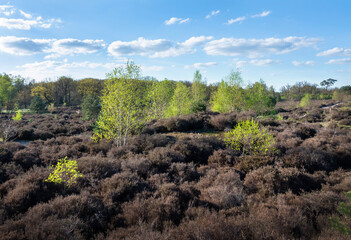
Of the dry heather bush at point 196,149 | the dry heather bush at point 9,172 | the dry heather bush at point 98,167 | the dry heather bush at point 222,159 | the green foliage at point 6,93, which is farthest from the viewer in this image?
the green foliage at point 6,93

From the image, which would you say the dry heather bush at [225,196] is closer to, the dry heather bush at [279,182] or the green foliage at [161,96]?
the dry heather bush at [279,182]

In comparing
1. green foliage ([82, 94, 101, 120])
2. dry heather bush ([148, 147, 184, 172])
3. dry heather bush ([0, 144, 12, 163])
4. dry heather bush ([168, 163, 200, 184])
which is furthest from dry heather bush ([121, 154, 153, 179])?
green foliage ([82, 94, 101, 120])

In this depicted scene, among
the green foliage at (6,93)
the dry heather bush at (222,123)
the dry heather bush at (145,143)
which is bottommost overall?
the dry heather bush at (145,143)

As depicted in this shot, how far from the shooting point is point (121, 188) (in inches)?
238

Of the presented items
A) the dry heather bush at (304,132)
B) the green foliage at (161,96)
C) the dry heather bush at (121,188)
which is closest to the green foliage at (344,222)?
the dry heather bush at (121,188)

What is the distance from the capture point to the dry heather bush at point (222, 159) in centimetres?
927

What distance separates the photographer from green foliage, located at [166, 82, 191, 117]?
27922mm

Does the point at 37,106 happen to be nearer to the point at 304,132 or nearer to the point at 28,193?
the point at 28,193

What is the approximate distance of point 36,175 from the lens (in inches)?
257

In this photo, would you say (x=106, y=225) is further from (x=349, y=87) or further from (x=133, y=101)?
(x=349, y=87)

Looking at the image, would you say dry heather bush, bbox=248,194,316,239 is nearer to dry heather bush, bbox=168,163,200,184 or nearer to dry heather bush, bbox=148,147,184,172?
dry heather bush, bbox=168,163,200,184

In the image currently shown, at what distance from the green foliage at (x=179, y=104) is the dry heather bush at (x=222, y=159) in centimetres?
1762

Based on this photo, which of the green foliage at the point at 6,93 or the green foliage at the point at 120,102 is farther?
the green foliage at the point at 6,93

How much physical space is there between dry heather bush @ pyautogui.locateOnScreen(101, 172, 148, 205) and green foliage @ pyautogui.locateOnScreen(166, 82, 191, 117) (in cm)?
2075
